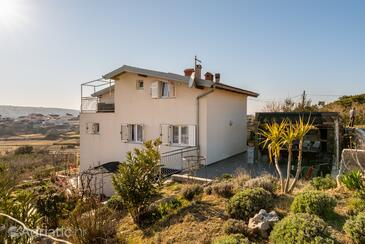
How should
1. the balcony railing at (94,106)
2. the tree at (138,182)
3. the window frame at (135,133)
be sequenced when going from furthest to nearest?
the balcony railing at (94,106)
the window frame at (135,133)
the tree at (138,182)

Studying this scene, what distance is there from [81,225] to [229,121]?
13.0 m

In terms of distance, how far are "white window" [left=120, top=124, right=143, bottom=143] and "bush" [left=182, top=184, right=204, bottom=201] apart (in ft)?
28.7

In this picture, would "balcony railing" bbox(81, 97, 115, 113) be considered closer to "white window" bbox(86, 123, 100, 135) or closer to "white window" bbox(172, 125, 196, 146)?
"white window" bbox(86, 123, 100, 135)

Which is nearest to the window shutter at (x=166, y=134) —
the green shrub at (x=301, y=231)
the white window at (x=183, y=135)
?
the white window at (x=183, y=135)

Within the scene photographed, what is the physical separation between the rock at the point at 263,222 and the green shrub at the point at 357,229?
4.44 ft

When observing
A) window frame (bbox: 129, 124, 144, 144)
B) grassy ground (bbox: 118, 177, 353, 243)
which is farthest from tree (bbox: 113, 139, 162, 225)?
window frame (bbox: 129, 124, 144, 144)

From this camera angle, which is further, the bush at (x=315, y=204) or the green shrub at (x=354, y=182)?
the green shrub at (x=354, y=182)

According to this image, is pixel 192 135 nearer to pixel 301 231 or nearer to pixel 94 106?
pixel 94 106

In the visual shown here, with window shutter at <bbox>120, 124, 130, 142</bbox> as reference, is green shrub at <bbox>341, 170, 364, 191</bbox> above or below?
below

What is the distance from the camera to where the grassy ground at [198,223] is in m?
5.56

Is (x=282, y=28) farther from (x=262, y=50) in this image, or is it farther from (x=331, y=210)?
(x=331, y=210)

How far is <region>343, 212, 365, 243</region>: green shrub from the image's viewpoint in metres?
4.47

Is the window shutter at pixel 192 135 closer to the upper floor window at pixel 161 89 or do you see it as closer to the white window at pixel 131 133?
the upper floor window at pixel 161 89

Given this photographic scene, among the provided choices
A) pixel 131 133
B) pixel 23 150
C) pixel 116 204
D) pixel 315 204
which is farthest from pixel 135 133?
pixel 23 150
